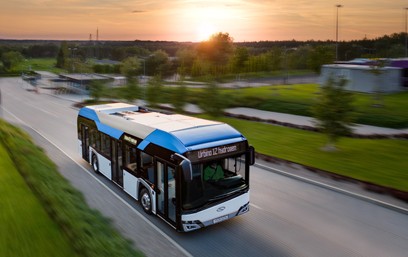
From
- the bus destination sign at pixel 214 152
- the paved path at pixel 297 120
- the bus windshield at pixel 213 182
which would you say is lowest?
the paved path at pixel 297 120

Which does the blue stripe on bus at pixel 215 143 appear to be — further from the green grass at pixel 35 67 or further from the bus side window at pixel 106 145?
the green grass at pixel 35 67

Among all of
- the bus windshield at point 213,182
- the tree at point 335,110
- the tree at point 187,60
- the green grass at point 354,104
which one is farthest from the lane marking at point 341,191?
the tree at point 187,60

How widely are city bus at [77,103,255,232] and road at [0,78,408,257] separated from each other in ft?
1.72

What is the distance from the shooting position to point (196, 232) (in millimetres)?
10852

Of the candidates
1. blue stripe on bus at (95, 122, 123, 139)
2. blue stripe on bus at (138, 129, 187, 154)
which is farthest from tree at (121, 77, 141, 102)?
blue stripe on bus at (138, 129, 187, 154)

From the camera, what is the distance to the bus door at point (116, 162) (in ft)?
45.1

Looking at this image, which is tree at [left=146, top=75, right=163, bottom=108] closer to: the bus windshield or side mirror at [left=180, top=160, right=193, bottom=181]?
the bus windshield

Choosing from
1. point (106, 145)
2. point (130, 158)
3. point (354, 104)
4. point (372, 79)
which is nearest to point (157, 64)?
point (372, 79)

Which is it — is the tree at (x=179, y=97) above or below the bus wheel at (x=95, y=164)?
above

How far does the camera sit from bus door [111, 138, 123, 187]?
45.1 feet

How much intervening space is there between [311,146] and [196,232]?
39.7 ft

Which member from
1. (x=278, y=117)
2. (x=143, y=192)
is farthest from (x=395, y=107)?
(x=143, y=192)

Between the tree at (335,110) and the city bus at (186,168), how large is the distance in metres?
9.38

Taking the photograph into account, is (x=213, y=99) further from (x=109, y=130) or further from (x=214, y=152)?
(x=214, y=152)
